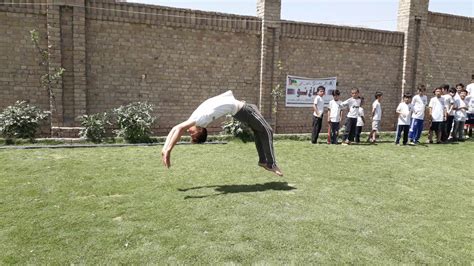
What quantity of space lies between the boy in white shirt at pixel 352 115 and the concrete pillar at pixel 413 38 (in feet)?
13.4

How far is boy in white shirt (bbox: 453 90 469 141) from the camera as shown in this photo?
12.1 m

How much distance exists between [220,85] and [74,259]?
28.2 feet

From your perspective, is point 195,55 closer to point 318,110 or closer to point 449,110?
point 318,110

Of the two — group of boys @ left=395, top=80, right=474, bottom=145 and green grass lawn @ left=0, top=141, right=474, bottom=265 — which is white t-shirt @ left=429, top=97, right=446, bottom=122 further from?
green grass lawn @ left=0, top=141, right=474, bottom=265

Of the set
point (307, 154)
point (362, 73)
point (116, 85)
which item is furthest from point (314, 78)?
point (116, 85)

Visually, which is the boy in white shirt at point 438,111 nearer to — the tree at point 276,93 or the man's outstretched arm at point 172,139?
the tree at point 276,93

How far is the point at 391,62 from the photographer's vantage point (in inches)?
554

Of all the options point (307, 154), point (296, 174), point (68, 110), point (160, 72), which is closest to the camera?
point (296, 174)

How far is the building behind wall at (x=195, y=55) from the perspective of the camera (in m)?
9.69

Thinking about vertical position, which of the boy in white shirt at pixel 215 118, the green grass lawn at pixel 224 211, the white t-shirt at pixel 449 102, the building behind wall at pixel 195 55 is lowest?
the green grass lawn at pixel 224 211

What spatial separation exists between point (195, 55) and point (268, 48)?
7.49 ft

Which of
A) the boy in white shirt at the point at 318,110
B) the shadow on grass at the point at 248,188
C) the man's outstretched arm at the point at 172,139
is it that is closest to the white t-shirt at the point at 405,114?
the boy in white shirt at the point at 318,110

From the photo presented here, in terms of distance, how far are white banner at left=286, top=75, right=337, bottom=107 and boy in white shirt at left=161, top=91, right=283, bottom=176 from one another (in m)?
6.40

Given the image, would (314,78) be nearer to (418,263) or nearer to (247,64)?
(247,64)
